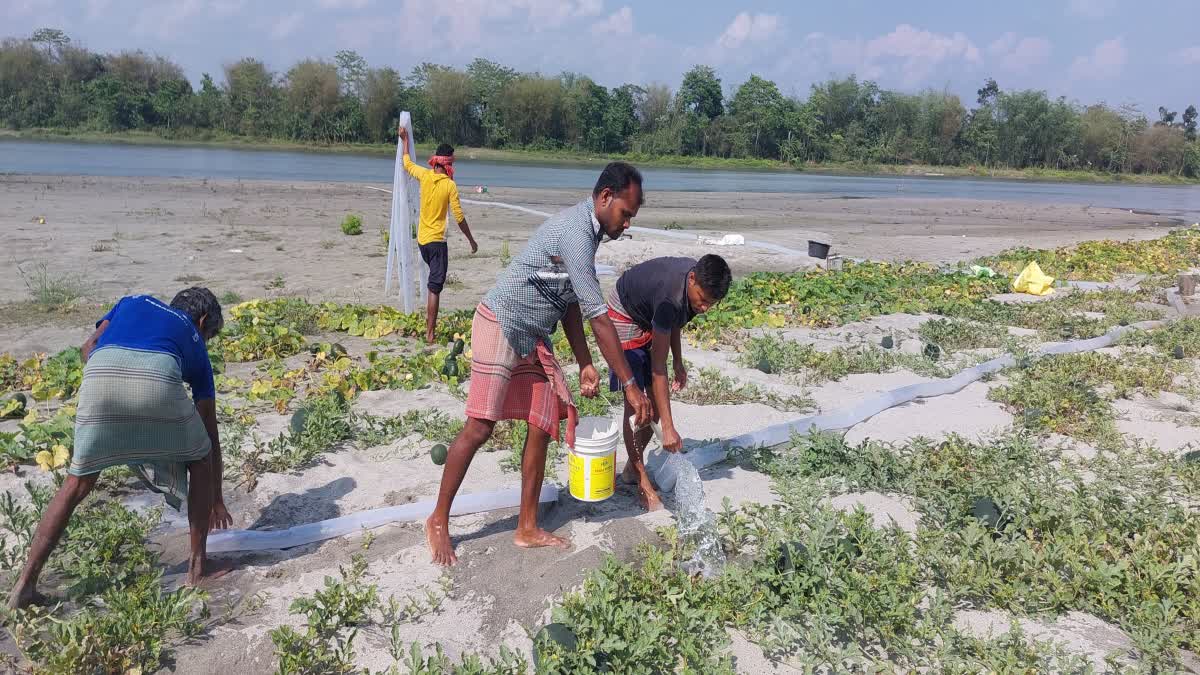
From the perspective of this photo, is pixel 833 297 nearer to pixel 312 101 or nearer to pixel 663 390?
pixel 663 390

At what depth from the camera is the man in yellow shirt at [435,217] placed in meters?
7.64

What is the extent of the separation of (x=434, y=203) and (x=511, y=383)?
14.7ft

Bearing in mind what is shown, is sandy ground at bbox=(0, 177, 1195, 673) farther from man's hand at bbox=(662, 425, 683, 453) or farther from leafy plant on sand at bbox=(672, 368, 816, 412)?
man's hand at bbox=(662, 425, 683, 453)

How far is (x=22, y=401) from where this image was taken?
210 inches

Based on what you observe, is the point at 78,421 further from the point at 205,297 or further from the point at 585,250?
the point at 585,250

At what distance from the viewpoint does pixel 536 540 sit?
12.5 ft

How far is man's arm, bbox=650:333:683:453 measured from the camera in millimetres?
3934

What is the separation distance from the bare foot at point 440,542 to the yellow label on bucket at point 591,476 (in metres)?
0.63

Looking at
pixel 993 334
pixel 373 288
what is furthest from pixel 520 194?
pixel 993 334

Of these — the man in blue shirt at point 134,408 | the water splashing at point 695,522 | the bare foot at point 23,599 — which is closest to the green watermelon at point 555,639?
the water splashing at point 695,522

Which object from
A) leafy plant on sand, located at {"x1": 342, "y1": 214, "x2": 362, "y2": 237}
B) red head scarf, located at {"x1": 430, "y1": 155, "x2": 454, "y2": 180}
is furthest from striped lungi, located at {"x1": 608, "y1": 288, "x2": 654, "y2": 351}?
leafy plant on sand, located at {"x1": 342, "y1": 214, "x2": 362, "y2": 237}

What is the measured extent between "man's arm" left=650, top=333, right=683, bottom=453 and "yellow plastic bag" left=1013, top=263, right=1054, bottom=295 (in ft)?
28.1

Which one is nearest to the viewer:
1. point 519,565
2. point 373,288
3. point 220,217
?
point 519,565

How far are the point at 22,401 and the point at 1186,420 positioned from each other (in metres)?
7.83
